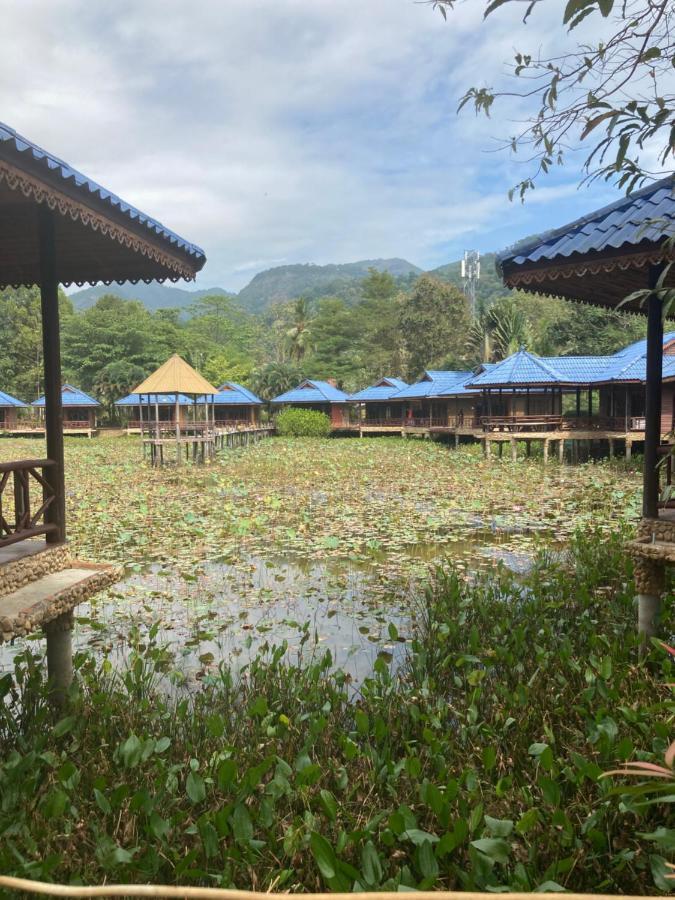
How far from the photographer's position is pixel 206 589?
6.91 m

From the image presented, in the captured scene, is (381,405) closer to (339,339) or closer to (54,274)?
(339,339)

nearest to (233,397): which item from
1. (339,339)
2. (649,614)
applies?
(339,339)

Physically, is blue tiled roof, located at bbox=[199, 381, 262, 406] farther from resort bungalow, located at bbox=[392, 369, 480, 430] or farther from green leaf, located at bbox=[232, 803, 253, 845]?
green leaf, located at bbox=[232, 803, 253, 845]

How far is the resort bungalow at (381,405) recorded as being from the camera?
3888 cm

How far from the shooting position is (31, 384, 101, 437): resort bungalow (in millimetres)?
40156

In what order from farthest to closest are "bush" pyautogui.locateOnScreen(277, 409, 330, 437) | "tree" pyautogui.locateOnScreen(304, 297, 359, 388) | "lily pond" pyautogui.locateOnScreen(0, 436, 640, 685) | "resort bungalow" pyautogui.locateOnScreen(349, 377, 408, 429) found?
1. "tree" pyautogui.locateOnScreen(304, 297, 359, 388)
2. "resort bungalow" pyautogui.locateOnScreen(349, 377, 408, 429)
3. "bush" pyautogui.locateOnScreen(277, 409, 330, 437)
4. "lily pond" pyautogui.locateOnScreen(0, 436, 640, 685)

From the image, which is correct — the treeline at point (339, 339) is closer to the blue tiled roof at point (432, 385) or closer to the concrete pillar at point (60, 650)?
the blue tiled roof at point (432, 385)

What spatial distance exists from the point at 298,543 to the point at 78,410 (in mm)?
37778

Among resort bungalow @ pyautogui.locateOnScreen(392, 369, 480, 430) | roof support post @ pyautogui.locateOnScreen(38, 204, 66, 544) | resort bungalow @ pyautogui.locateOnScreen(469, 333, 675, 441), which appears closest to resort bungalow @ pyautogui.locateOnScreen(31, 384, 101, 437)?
resort bungalow @ pyautogui.locateOnScreen(392, 369, 480, 430)

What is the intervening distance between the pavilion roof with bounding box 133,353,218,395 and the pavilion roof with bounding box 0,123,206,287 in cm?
1517

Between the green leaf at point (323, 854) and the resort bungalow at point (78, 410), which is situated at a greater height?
the resort bungalow at point (78, 410)

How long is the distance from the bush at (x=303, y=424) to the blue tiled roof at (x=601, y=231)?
33.6 meters

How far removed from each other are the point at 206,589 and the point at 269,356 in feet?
220

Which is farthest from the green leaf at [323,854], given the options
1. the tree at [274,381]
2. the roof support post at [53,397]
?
the tree at [274,381]
